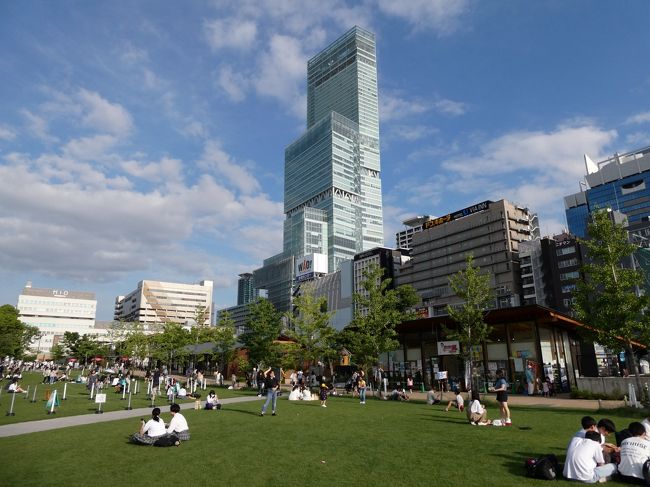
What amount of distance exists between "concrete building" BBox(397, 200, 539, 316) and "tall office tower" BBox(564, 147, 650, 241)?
35.9 m

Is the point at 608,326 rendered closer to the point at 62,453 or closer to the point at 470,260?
the point at 470,260

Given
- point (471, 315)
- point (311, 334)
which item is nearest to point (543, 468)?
point (471, 315)

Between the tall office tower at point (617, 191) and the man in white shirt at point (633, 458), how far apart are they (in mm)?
146626

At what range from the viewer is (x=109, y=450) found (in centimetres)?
1188

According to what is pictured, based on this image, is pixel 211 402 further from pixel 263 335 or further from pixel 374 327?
pixel 263 335

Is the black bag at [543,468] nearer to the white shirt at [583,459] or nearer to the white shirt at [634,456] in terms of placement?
the white shirt at [583,459]

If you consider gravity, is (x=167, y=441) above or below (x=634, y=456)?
below

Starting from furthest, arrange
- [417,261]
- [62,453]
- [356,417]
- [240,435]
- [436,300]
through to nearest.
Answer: [417,261] < [436,300] < [356,417] < [240,435] < [62,453]

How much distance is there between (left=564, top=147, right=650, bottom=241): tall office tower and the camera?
142 m

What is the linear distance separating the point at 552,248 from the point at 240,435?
374ft

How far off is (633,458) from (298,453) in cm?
746

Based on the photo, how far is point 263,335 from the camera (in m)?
40.8

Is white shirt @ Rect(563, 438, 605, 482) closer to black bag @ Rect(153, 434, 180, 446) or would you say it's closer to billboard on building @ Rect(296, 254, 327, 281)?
black bag @ Rect(153, 434, 180, 446)

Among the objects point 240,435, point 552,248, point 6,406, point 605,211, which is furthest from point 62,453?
point 552,248
